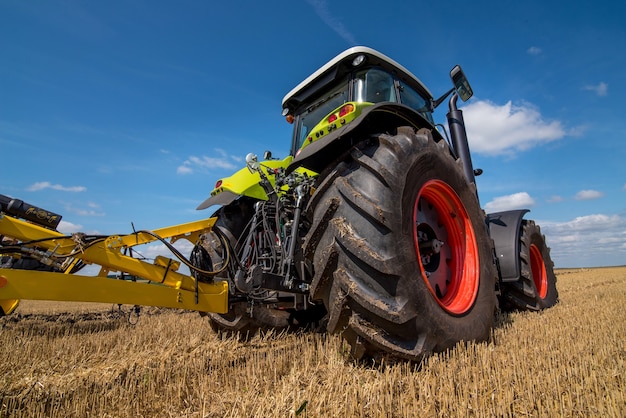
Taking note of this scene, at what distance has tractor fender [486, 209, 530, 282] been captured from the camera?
3896 mm

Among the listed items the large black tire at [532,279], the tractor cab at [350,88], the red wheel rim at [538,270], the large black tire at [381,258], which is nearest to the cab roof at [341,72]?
the tractor cab at [350,88]

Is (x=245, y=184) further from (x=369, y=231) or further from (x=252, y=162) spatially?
(x=369, y=231)

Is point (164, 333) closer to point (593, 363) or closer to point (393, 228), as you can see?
point (393, 228)

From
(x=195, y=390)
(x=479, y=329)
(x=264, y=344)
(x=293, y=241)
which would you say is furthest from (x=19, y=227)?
(x=479, y=329)

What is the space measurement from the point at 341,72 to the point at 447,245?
1.84m

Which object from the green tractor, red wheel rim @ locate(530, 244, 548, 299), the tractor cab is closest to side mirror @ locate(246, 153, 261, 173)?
the green tractor

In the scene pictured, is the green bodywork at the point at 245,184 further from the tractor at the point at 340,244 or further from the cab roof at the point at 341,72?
the cab roof at the point at 341,72

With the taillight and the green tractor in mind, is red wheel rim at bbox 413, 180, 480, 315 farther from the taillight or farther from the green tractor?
the taillight

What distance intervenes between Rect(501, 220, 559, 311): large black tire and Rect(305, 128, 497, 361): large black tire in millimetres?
2023

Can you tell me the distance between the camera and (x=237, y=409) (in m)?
1.52

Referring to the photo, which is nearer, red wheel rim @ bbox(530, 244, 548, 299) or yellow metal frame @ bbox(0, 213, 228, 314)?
yellow metal frame @ bbox(0, 213, 228, 314)

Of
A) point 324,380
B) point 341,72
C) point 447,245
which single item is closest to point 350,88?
point 341,72

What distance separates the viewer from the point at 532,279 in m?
4.26

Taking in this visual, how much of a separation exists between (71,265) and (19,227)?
330 mm
